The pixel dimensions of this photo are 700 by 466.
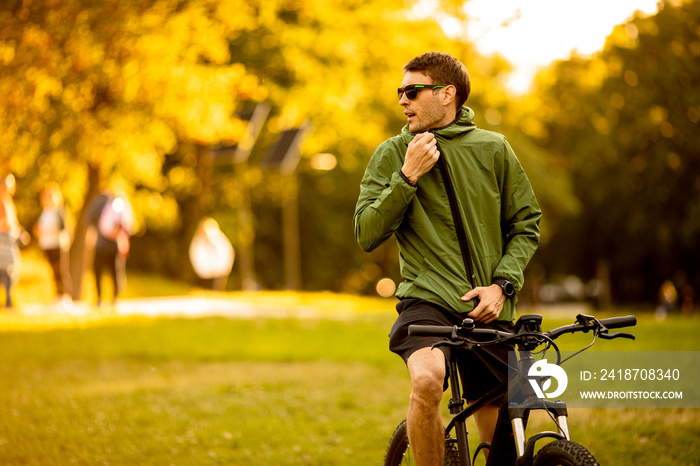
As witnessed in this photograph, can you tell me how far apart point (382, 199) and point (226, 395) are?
5792 millimetres

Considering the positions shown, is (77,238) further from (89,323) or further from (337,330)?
(337,330)

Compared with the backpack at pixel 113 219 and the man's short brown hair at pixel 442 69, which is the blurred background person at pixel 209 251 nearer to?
the backpack at pixel 113 219

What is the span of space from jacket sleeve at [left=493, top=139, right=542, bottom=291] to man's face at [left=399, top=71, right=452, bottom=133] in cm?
33

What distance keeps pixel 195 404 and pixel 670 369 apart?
497cm

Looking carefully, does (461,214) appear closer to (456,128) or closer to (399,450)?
(456,128)

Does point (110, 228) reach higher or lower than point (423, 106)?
lower

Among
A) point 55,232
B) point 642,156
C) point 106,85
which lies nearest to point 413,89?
point 106,85

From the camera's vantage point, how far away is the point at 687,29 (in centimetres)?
3284

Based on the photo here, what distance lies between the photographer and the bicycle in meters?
3.13

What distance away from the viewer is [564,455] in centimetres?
301

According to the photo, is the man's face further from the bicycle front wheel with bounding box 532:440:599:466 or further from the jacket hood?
the bicycle front wheel with bounding box 532:440:599:466

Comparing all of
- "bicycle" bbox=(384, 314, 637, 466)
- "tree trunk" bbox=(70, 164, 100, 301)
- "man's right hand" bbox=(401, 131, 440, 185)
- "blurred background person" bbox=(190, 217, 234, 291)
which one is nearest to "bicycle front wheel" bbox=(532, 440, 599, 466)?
"bicycle" bbox=(384, 314, 637, 466)

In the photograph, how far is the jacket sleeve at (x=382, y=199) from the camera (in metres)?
3.53

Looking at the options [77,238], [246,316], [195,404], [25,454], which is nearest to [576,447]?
[25,454]
